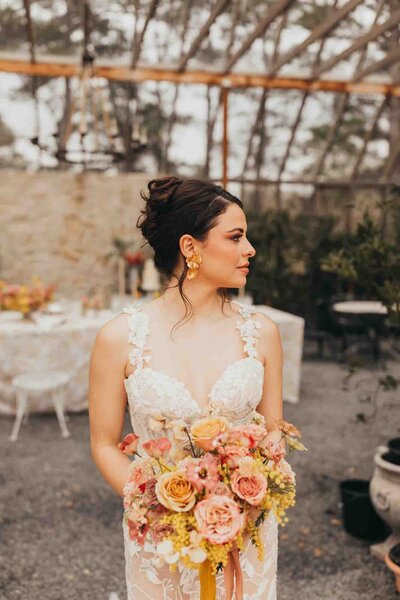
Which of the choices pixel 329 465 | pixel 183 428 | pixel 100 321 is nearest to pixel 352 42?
pixel 100 321

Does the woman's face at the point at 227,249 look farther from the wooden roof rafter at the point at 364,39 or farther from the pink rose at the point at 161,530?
the wooden roof rafter at the point at 364,39

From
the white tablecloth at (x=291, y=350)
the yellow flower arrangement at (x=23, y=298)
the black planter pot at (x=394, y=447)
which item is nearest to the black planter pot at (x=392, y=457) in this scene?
the black planter pot at (x=394, y=447)

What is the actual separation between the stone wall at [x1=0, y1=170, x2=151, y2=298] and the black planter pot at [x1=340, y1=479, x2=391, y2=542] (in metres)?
6.23

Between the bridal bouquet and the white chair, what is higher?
the bridal bouquet

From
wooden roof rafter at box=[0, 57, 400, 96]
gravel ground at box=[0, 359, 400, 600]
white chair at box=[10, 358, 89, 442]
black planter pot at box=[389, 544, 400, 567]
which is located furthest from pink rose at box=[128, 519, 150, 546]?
wooden roof rafter at box=[0, 57, 400, 96]

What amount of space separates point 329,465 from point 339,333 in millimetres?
4417

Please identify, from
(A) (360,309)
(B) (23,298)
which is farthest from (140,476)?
(A) (360,309)

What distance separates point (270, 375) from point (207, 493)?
2.18 feet

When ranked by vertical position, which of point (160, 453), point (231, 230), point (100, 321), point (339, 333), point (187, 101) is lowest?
point (339, 333)

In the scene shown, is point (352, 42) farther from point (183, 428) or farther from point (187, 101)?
point (183, 428)

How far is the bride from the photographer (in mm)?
1638

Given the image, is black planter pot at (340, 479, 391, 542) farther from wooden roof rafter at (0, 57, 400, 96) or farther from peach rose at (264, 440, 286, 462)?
wooden roof rafter at (0, 57, 400, 96)

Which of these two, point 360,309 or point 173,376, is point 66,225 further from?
point 173,376

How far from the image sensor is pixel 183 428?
129cm
